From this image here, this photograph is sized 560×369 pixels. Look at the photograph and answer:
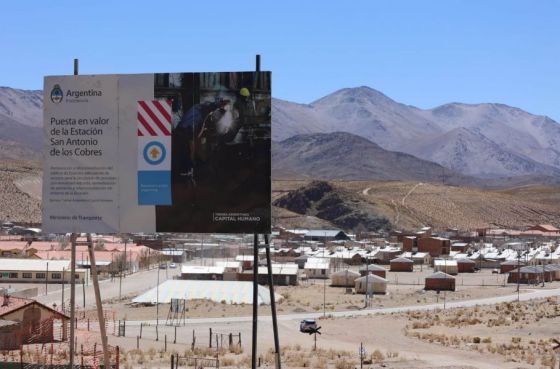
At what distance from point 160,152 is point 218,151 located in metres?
1.04

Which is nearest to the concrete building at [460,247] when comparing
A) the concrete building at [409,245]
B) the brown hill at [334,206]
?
the concrete building at [409,245]

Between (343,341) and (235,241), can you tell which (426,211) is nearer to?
(235,241)

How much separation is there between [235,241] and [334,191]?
65.1 metres

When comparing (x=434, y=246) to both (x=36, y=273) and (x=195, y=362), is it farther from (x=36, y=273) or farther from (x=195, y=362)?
(x=195, y=362)

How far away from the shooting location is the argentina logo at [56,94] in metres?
15.3

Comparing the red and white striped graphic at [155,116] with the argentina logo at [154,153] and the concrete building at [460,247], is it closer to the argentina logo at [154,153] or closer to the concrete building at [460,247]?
the argentina logo at [154,153]

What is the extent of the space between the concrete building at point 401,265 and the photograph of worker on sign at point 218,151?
81.1 meters

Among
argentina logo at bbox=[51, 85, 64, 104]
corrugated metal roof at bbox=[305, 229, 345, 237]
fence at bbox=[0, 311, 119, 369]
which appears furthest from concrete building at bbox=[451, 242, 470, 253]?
argentina logo at bbox=[51, 85, 64, 104]

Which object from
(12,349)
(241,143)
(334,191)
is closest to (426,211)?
(334,191)

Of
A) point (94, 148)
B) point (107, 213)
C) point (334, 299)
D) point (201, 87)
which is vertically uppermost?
point (201, 87)

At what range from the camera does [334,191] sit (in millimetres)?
182375

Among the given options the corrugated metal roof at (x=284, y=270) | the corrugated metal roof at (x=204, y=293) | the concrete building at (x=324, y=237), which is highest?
the concrete building at (x=324, y=237)

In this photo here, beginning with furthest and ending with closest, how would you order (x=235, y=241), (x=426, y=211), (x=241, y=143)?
1. (x=426, y=211)
2. (x=235, y=241)
3. (x=241, y=143)

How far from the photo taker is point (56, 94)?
50.3 feet
